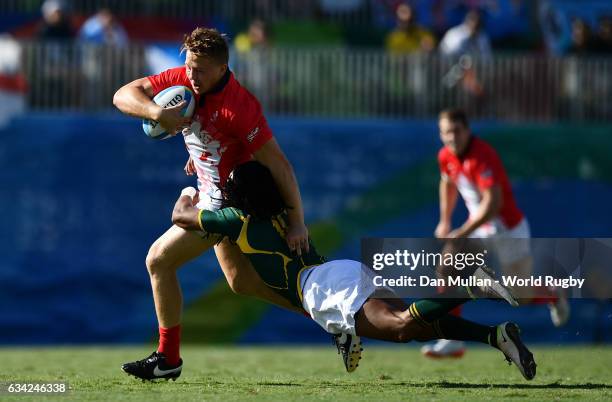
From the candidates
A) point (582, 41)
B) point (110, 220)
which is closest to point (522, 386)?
point (110, 220)

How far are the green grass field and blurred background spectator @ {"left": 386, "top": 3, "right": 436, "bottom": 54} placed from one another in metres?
4.89

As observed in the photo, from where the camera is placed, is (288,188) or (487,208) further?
(487,208)

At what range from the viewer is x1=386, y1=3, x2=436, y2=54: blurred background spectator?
15586 mm

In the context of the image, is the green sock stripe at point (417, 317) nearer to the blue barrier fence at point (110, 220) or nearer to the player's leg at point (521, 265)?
the player's leg at point (521, 265)

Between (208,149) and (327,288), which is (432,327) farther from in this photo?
(208,149)

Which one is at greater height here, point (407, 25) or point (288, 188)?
point (407, 25)

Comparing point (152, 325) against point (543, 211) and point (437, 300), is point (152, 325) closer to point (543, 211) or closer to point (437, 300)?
point (543, 211)

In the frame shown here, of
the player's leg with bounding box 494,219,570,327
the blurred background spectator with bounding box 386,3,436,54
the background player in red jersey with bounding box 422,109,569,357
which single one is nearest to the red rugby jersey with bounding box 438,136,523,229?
the background player in red jersey with bounding box 422,109,569,357

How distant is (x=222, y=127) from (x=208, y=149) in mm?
268

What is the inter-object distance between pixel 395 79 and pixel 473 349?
3.53m

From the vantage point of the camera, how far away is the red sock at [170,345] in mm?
7827

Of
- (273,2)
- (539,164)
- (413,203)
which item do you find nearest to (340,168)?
(413,203)

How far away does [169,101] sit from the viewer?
7336mm

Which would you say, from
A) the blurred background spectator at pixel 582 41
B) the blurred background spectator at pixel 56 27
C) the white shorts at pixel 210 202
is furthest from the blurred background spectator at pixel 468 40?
the white shorts at pixel 210 202
